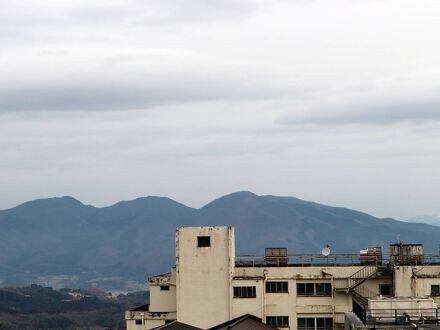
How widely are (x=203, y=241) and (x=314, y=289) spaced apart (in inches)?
408

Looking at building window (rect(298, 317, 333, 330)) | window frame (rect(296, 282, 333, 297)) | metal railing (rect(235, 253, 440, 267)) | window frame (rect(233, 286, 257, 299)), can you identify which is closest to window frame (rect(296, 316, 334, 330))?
building window (rect(298, 317, 333, 330))

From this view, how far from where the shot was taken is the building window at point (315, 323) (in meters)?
83.1

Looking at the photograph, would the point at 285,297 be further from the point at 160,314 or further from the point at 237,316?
the point at 160,314

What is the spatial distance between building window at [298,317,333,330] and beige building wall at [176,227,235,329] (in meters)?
6.44

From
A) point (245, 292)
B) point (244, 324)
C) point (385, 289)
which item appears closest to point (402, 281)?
Result: point (385, 289)

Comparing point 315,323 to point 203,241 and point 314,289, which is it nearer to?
point 314,289

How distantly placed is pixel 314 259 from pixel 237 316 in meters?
10.6

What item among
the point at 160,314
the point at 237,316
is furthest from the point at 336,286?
the point at 160,314

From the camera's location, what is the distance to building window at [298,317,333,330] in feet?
273

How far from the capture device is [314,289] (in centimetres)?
8350

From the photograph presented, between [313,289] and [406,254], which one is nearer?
[406,254]

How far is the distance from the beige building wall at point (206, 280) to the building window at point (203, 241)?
0.59 feet

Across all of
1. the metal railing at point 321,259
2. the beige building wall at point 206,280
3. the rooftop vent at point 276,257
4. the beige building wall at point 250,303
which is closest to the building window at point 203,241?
the beige building wall at point 206,280

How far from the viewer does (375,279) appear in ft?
267
